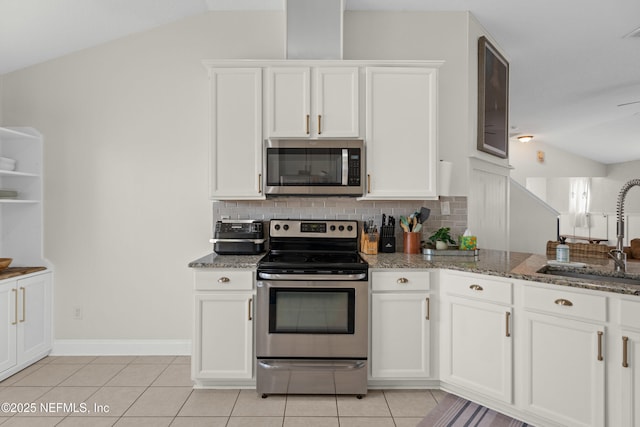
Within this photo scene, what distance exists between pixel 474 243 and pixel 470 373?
0.91 meters

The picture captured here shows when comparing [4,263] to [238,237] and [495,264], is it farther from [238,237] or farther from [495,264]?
[495,264]

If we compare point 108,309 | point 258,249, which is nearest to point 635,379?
point 258,249

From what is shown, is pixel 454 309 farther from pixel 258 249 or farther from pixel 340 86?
pixel 340 86

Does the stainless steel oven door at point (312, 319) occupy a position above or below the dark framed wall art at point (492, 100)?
below

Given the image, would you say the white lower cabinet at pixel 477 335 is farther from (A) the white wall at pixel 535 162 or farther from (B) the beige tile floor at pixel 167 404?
(A) the white wall at pixel 535 162

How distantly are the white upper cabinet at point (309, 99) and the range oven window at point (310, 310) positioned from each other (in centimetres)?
114

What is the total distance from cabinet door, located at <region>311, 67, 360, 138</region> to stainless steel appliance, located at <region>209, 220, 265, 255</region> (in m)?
0.87

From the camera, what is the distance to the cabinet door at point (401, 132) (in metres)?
2.68

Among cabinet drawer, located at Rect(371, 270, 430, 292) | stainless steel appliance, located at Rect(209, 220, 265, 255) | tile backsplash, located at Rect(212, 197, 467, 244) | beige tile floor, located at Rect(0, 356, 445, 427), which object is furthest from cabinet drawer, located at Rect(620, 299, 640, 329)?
stainless steel appliance, located at Rect(209, 220, 265, 255)

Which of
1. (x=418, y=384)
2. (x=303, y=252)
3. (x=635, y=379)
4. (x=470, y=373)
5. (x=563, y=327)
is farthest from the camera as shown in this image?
(x=303, y=252)

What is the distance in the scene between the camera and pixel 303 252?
2.88m

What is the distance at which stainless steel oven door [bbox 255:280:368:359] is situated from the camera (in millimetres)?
2318

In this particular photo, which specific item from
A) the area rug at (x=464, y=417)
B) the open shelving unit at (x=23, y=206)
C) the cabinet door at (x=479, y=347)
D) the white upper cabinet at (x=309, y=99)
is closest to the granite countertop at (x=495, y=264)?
the cabinet door at (x=479, y=347)

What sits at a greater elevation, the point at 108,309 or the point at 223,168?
the point at 223,168
